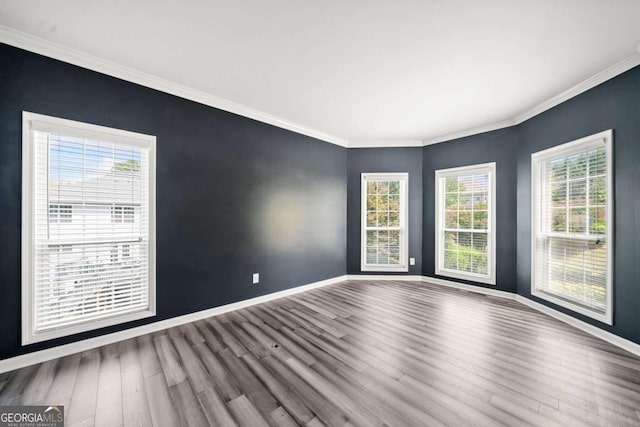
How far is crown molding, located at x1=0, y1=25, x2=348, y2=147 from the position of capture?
2.05 m

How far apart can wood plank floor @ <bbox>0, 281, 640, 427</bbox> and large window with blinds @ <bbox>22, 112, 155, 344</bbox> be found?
37 centimetres

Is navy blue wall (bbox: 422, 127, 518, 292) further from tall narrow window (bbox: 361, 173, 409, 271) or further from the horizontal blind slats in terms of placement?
the horizontal blind slats

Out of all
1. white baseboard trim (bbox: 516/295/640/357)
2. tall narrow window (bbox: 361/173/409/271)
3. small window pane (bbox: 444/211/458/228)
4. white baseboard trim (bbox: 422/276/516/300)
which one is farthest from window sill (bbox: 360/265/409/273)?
white baseboard trim (bbox: 516/295/640/357)

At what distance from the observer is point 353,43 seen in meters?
2.12

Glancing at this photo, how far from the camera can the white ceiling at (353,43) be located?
1779mm

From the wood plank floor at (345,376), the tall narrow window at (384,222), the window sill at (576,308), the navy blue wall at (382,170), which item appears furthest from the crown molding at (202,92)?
the wood plank floor at (345,376)

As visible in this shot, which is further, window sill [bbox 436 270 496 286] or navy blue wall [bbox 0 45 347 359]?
window sill [bbox 436 270 496 286]

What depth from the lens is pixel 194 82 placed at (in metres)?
2.79

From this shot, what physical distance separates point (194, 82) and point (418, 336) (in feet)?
12.1

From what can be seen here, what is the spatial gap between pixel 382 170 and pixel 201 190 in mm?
3319

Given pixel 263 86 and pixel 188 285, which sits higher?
pixel 263 86

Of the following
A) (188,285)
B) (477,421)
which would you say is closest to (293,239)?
(188,285)

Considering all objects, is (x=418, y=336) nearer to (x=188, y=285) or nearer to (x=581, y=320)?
(x=581, y=320)

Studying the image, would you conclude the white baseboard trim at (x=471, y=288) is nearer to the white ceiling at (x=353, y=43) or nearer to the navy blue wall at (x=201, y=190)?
the navy blue wall at (x=201, y=190)
